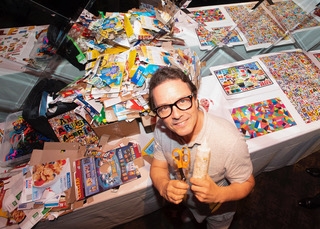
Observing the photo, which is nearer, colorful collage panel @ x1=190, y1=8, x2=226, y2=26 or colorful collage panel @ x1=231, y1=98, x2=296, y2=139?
colorful collage panel @ x1=231, y1=98, x2=296, y2=139

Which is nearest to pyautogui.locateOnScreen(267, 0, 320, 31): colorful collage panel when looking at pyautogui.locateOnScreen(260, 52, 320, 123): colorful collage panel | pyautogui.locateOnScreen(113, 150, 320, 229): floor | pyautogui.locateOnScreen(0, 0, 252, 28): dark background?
pyautogui.locateOnScreen(260, 52, 320, 123): colorful collage panel

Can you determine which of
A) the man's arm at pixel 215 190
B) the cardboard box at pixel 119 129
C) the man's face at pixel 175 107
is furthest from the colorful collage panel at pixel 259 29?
the man's arm at pixel 215 190

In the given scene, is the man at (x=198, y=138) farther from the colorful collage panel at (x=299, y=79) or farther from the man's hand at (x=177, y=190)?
the colorful collage panel at (x=299, y=79)

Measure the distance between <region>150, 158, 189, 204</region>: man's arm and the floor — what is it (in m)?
1.23

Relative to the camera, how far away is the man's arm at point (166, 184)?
3.28ft

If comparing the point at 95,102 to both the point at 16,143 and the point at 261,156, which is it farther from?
the point at 261,156

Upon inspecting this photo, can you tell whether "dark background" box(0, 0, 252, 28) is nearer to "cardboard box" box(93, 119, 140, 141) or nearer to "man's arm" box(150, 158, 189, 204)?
"cardboard box" box(93, 119, 140, 141)

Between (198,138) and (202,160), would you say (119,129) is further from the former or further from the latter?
(202,160)

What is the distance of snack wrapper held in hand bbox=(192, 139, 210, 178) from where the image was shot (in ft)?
2.74

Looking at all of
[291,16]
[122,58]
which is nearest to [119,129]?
[122,58]

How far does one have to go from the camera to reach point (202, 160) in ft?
2.78

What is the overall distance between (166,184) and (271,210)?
1.91 m

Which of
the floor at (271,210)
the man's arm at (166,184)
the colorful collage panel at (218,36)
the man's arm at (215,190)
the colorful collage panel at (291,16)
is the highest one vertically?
the colorful collage panel at (291,16)

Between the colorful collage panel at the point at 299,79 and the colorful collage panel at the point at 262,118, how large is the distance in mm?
181
